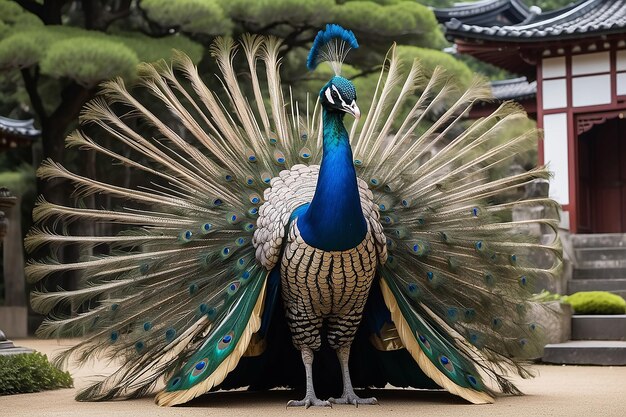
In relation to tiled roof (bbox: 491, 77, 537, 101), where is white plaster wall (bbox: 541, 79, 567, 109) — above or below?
below

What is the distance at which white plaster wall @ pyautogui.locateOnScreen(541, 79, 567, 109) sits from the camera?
1653 cm

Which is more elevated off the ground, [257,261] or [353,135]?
[353,135]

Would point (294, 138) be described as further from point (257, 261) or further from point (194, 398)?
point (194, 398)

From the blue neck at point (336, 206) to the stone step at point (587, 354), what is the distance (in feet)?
17.7

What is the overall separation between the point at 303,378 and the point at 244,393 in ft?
1.60

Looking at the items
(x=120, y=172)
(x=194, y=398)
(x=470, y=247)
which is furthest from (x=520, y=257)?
(x=120, y=172)

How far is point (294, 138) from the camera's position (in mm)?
7547

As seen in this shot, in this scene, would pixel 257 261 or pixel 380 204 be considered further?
pixel 380 204

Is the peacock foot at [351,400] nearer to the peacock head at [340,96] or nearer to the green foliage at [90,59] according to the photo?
the peacock head at [340,96]

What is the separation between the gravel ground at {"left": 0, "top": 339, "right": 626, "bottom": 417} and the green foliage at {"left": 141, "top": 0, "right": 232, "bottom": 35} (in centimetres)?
952

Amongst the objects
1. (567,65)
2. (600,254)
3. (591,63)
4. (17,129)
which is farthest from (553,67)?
(17,129)

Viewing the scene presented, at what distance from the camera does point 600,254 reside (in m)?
14.7

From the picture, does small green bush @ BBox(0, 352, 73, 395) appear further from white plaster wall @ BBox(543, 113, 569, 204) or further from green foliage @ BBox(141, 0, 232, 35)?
white plaster wall @ BBox(543, 113, 569, 204)

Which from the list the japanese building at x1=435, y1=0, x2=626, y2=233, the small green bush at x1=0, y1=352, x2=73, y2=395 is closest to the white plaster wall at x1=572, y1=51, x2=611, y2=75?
the japanese building at x1=435, y1=0, x2=626, y2=233
